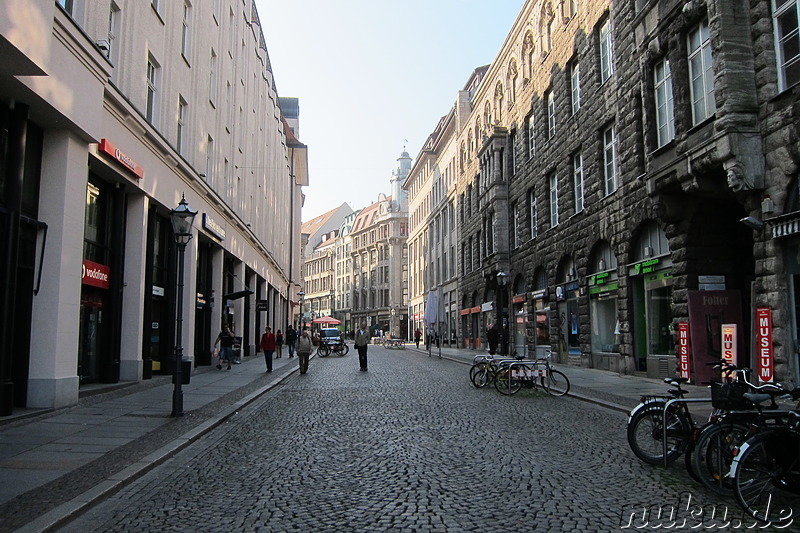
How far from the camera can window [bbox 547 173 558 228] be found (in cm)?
2883

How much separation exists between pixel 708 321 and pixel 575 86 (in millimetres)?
13231

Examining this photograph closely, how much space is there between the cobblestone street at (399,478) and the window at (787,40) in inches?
294

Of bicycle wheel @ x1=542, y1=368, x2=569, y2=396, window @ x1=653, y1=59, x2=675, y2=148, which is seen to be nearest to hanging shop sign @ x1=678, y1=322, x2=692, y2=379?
bicycle wheel @ x1=542, y1=368, x2=569, y2=396

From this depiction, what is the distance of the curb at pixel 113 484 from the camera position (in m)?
5.15

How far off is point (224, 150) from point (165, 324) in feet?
34.3

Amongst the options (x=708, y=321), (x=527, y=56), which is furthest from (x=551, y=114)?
(x=708, y=321)

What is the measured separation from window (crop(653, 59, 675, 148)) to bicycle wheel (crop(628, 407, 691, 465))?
1182cm

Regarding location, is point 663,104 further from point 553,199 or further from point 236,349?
point 236,349

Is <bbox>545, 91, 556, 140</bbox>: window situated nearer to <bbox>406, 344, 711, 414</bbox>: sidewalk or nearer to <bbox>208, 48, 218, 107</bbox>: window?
<bbox>406, 344, 711, 414</bbox>: sidewalk

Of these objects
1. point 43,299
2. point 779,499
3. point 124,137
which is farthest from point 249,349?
point 779,499

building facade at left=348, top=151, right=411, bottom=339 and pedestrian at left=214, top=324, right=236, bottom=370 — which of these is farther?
building facade at left=348, top=151, right=411, bottom=339

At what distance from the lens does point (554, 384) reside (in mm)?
16047

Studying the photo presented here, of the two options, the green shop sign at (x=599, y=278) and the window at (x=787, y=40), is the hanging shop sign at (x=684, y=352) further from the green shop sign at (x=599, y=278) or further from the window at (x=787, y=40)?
the window at (x=787, y=40)

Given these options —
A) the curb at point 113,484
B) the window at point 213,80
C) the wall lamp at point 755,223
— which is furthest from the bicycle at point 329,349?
the wall lamp at point 755,223
